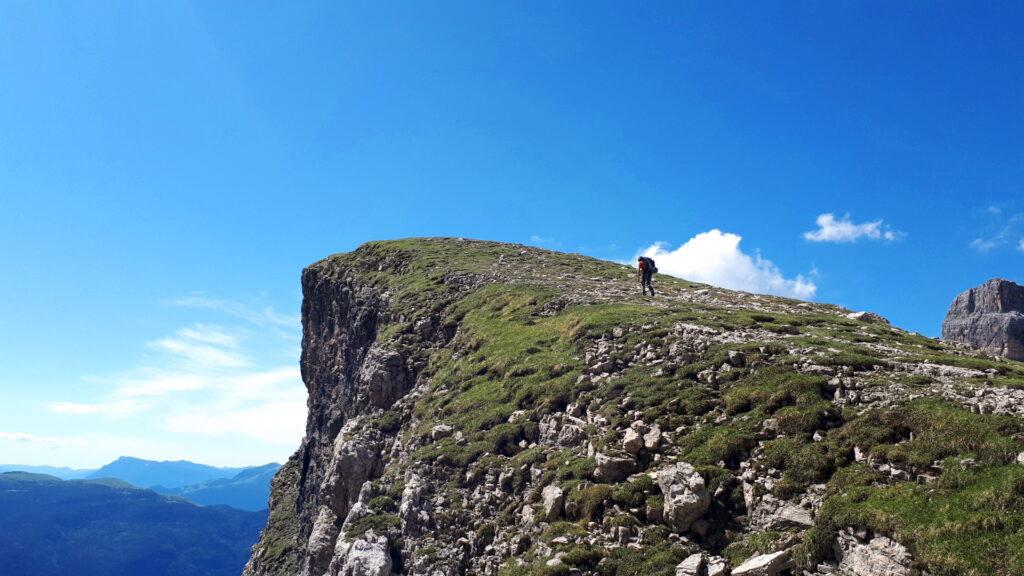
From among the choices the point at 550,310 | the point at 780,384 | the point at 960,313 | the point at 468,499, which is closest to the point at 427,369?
the point at 550,310

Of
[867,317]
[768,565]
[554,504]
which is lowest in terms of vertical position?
[768,565]

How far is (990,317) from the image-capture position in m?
81.0

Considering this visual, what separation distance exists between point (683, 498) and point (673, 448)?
352 cm

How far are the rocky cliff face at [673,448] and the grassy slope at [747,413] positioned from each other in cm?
8

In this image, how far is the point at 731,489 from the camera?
18359 mm

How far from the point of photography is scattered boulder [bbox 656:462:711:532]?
17.7 metres

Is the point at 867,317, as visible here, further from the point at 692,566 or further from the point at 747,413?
the point at 692,566

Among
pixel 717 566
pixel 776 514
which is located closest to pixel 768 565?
pixel 717 566

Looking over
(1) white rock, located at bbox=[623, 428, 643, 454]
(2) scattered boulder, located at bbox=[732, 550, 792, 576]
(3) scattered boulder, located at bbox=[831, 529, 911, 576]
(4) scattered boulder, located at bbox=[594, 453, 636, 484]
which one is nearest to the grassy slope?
(3) scattered boulder, located at bbox=[831, 529, 911, 576]

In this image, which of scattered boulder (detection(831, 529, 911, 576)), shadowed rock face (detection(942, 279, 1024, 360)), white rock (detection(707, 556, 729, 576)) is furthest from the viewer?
shadowed rock face (detection(942, 279, 1024, 360))

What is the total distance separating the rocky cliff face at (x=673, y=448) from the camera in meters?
14.8

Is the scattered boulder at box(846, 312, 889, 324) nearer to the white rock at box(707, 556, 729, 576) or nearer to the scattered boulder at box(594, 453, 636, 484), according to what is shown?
the scattered boulder at box(594, 453, 636, 484)

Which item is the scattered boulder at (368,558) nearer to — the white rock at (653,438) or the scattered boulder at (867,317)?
the white rock at (653,438)

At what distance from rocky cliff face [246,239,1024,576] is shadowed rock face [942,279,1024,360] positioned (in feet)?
171
